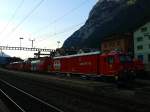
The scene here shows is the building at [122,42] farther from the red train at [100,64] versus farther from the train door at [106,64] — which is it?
the train door at [106,64]

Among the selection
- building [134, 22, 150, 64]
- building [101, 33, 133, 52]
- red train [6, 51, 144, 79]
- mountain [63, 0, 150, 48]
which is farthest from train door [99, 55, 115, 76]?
mountain [63, 0, 150, 48]

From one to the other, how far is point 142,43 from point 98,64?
5718cm

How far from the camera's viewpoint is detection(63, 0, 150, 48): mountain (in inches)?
6137

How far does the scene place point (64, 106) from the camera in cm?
1791

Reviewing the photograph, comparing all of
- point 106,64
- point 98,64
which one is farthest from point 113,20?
point 106,64

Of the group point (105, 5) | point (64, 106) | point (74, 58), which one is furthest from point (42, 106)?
point (105, 5)

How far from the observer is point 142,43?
8850cm

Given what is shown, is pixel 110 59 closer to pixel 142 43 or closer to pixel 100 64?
pixel 100 64

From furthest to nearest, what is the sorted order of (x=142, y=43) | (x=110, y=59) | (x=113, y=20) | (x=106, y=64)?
(x=113, y=20) → (x=142, y=43) → (x=106, y=64) → (x=110, y=59)

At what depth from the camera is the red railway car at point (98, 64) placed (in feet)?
98.8

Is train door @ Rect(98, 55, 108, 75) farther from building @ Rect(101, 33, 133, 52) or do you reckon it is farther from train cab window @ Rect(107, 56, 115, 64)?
building @ Rect(101, 33, 133, 52)

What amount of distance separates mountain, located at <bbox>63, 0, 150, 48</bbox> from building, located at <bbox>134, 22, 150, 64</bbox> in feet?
179

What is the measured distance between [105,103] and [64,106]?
2339 mm

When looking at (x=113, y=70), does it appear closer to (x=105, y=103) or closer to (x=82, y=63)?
(x=82, y=63)
